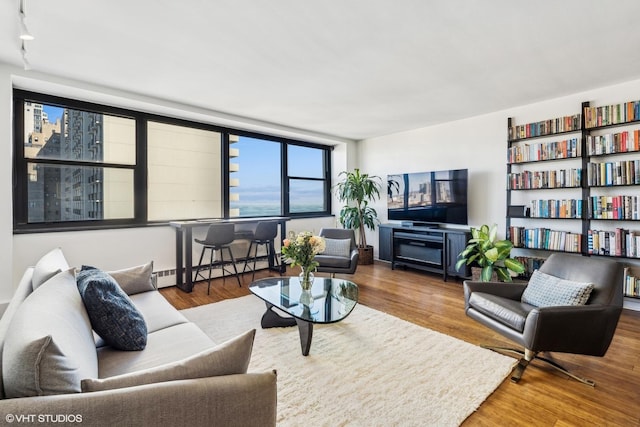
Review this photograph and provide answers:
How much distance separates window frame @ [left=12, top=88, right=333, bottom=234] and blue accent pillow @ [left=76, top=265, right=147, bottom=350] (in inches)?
103

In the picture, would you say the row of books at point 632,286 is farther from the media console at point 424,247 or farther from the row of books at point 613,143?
the media console at point 424,247

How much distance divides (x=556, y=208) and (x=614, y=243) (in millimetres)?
657

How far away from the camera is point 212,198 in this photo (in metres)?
4.92

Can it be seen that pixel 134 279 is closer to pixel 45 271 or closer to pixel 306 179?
pixel 45 271

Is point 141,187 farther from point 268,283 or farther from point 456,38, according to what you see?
point 456,38

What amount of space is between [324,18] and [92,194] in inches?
141

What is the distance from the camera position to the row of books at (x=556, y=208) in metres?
3.60

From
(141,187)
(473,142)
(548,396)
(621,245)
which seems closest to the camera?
(548,396)

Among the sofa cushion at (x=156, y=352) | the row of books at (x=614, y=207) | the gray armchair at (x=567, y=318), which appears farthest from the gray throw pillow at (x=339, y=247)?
the row of books at (x=614, y=207)

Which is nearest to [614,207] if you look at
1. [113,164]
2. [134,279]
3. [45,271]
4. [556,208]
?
[556,208]

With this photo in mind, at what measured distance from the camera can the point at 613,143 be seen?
11.0ft

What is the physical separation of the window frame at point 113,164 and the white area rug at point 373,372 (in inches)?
82.2

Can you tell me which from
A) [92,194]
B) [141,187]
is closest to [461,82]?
[141,187]

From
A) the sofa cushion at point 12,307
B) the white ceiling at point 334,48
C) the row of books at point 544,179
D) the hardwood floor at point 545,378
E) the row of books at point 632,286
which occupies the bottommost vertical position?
the hardwood floor at point 545,378
